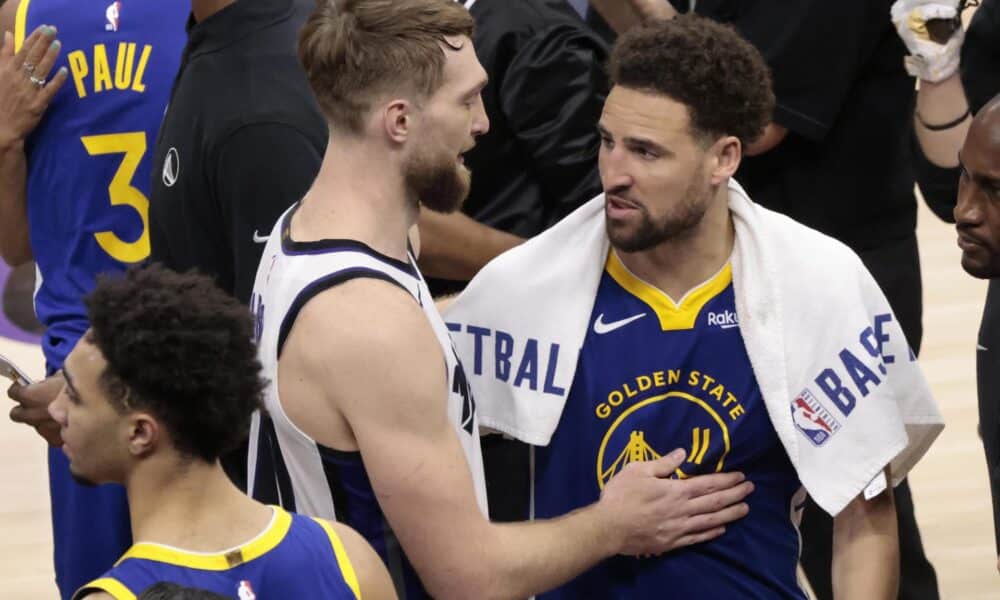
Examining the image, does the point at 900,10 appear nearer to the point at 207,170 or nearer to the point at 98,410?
the point at 207,170

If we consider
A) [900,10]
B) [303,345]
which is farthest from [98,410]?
[900,10]

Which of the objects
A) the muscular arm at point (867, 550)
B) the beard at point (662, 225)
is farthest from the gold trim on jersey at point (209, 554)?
the muscular arm at point (867, 550)

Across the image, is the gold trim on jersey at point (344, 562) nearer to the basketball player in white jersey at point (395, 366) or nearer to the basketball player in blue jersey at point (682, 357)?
the basketball player in white jersey at point (395, 366)

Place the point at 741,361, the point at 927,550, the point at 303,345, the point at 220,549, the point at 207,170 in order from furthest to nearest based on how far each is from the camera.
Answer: the point at 927,550, the point at 207,170, the point at 741,361, the point at 303,345, the point at 220,549

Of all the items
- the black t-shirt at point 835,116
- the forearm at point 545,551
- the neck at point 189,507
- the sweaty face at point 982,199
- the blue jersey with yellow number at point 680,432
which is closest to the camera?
the neck at point 189,507

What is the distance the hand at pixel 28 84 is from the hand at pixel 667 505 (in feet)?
5.45

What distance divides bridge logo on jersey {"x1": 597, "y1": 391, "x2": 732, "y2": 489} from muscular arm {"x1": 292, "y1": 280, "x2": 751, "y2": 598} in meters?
0.26

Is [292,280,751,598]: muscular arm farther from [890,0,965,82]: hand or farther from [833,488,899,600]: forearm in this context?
[890,0,965,82]: hand

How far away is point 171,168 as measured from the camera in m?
3.24

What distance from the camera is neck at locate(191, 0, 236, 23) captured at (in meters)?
3.24

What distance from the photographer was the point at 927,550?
5270 millimetres

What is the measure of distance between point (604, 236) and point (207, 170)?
0.73 m

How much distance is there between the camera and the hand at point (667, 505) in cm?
281

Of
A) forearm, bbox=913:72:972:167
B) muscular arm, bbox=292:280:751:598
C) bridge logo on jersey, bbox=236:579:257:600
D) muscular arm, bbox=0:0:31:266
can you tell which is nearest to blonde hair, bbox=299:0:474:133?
muscular arm, bbox=292:280:751:598
